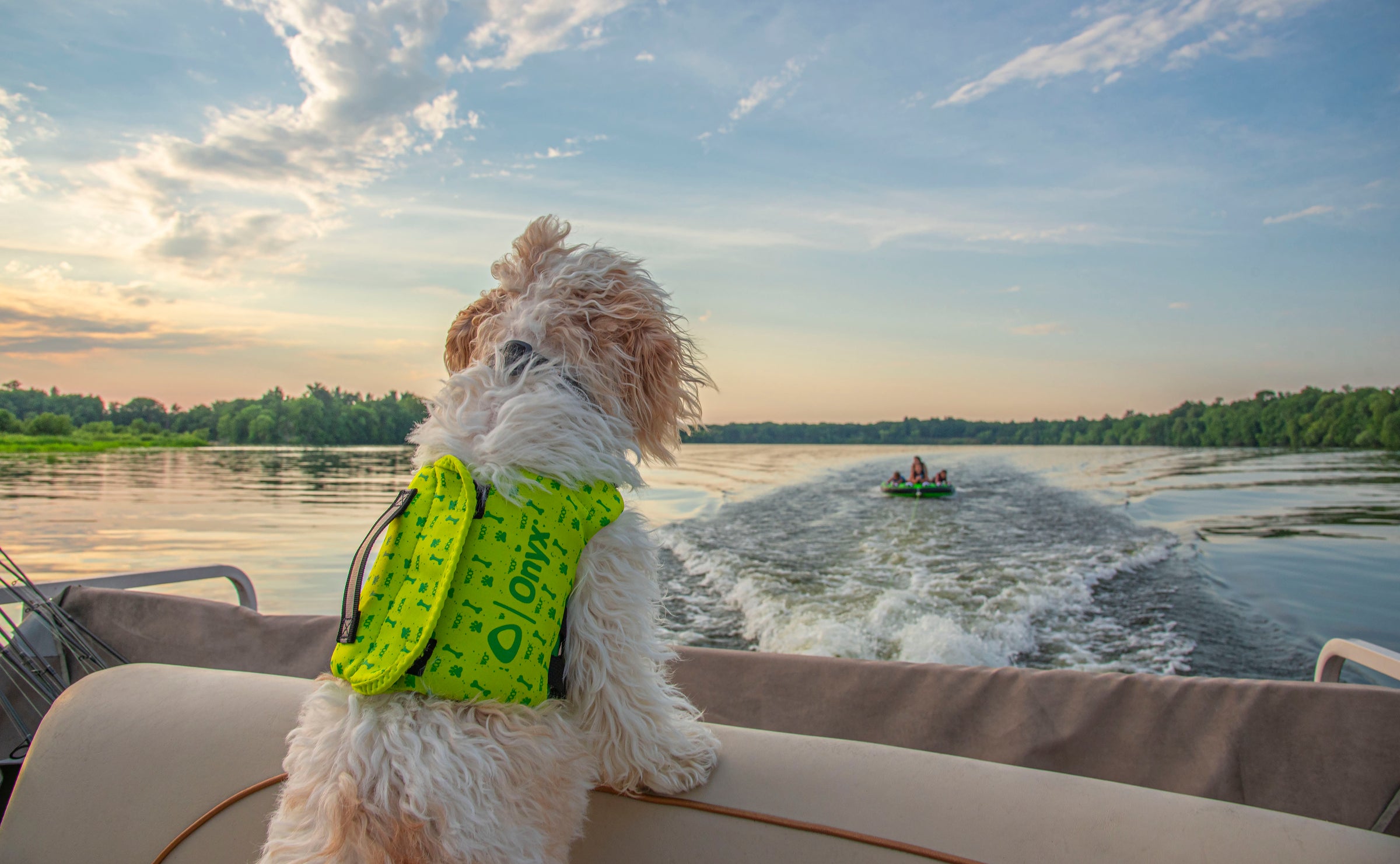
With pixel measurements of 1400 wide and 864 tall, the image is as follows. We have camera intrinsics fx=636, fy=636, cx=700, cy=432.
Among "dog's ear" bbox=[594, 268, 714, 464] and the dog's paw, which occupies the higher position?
"dog's ear" bbox=[594, 268, 714, 464]

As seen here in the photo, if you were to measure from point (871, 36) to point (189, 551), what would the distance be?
34.2 ft

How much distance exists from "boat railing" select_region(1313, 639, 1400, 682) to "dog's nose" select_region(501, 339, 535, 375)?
2.40m

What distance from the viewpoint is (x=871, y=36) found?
831 centimetres

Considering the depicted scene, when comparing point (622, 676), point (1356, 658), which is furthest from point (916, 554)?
point (622, 676)

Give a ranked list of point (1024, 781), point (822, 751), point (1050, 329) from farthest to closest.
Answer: point (1050, 329) < point (822, 751) < point (1024, 781)

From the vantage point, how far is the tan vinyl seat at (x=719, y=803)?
1331 mm

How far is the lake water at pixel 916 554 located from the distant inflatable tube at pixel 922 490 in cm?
49

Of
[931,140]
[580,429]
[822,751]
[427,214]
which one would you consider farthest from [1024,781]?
[931,140]

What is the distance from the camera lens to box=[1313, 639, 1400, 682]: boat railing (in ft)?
5.71

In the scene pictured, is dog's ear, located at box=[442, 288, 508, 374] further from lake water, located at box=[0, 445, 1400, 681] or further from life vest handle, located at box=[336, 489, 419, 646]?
life vest handle, located at box=[336, 489, 419, 646]

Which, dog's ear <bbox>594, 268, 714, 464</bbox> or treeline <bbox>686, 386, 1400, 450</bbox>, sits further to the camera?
treeline <bbox>686, 386, 1400, 450</bbox>

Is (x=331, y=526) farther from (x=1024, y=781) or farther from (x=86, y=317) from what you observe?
(x=1024, y=781)

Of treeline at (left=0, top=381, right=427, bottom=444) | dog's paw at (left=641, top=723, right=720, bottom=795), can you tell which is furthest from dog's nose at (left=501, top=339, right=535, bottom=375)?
treeline at (left=0, top=381, right=427, bottom=444)

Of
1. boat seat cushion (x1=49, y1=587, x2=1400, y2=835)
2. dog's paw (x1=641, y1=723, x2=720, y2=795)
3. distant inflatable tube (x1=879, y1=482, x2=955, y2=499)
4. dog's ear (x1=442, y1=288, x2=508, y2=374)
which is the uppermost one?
dog's ear (x1=442, y1=288, x2=508, y2=374)
